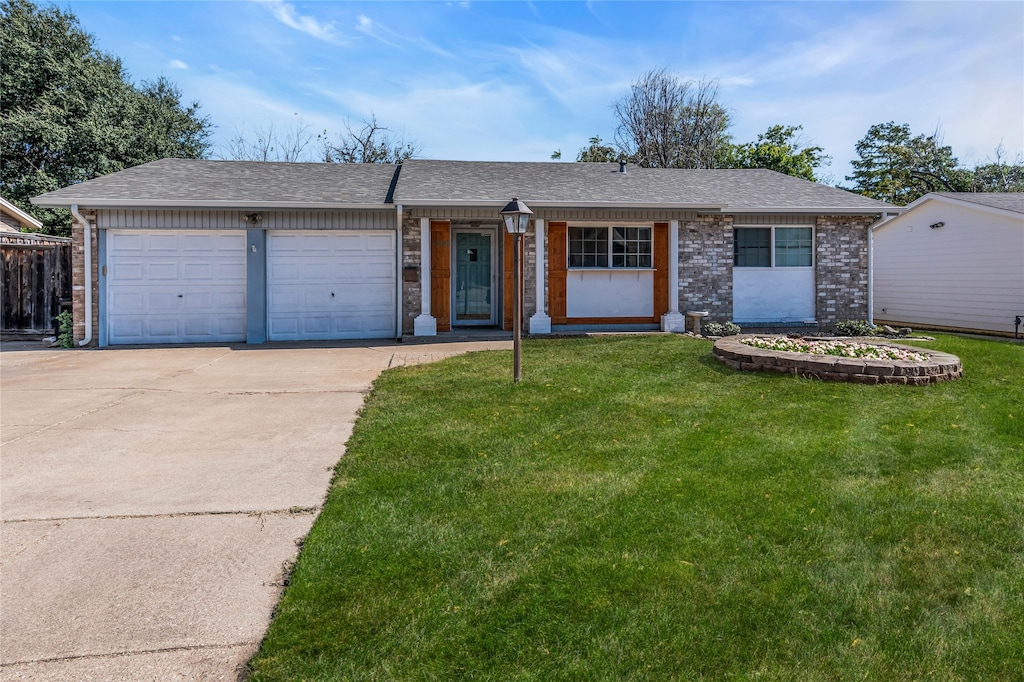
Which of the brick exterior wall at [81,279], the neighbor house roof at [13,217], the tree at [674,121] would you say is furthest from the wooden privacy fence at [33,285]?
the tree at [674,121]

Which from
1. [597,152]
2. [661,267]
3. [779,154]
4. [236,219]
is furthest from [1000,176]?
[236,219]

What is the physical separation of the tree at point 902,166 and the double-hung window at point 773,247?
792 inches

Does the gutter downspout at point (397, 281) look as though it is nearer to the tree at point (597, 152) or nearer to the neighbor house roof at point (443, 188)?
the neighbor house roof at point (443, 188)

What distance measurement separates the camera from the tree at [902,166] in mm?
29859

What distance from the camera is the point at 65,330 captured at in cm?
1195

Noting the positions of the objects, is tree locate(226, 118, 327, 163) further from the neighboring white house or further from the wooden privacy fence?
the neighboring white house

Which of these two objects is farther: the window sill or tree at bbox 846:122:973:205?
tree at bbox 846:122:973:205

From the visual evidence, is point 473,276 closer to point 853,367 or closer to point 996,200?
point 853,367

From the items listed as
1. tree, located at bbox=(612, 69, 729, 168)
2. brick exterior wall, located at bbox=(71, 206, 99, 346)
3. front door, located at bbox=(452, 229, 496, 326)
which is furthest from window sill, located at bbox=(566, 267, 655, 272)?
tree, located at bbox=(612, 69, 729, 168)

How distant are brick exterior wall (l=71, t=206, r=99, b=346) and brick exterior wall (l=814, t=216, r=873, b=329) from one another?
47.2 ft

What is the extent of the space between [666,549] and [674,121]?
1177 inches

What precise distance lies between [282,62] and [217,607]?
65.2 feet

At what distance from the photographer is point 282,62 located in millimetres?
19016

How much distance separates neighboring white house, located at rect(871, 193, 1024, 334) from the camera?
1427 centimetres
